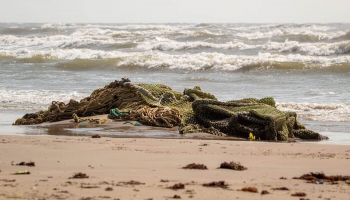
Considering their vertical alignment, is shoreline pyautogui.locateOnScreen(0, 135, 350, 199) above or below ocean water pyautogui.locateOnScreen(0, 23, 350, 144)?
below

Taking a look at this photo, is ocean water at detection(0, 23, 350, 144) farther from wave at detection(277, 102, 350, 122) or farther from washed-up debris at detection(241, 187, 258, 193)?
washed-up debris at detection(241, 187, 258, 193)

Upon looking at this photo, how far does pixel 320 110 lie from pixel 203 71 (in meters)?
10.2

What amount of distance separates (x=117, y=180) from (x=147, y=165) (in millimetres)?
853

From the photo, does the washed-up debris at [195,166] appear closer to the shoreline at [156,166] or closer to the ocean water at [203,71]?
the shoreline at [156,166]

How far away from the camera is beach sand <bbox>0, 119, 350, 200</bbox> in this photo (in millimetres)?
4816

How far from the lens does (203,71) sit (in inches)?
832

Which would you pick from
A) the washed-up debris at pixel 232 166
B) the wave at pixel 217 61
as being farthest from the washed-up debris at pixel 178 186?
the wave at pixel 217 61

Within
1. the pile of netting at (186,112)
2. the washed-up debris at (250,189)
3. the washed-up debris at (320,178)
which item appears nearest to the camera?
the washed-up debris at (250,189)

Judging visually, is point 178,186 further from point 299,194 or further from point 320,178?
point 320,178

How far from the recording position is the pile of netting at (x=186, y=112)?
27.1 ft

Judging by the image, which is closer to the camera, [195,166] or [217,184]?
[217,184]

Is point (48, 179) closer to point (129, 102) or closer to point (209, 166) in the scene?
point (209, 166)

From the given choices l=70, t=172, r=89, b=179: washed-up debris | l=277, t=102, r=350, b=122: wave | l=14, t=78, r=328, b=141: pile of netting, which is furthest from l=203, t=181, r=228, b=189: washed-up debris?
l=277, t=102, r=350, b=122: wave

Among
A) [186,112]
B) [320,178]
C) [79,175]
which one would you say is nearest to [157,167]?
[79,175]
